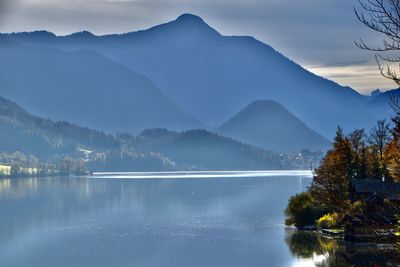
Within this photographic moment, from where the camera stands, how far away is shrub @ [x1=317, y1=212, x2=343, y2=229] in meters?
97.4

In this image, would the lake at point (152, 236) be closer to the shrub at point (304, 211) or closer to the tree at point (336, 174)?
the shrub at point (304, 211)

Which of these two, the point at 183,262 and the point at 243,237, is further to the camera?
the point at 243,237

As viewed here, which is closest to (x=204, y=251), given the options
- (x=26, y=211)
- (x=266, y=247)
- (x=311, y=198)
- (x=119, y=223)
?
(x=266, y=247)

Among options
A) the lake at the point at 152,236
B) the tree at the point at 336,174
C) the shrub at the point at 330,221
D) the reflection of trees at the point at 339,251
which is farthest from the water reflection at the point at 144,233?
the tree at the point at 336,174

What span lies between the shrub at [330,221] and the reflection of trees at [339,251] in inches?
212

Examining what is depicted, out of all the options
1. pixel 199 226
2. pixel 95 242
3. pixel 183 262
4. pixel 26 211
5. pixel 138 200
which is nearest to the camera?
pixel 183 262

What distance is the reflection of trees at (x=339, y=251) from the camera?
67062 mm

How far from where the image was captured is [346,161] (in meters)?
Answer: 102

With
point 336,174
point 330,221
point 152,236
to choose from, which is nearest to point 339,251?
point 330,221

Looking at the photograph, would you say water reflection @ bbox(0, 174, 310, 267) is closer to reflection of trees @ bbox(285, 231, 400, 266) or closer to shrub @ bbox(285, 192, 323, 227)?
reflection of trees @ bbox(285, 231, 400, 266)

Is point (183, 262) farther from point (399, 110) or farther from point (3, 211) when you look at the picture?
point (3, 211)

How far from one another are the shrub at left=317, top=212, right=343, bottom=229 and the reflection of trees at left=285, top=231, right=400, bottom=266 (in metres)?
5.39

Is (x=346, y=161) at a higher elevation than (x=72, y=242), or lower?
higher

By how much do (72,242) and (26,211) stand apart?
2334 inches
